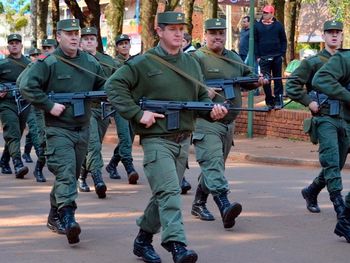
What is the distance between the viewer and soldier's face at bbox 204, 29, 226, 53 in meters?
8.81

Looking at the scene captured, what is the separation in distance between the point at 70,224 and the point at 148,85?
5.34 ft

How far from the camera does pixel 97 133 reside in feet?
36.5

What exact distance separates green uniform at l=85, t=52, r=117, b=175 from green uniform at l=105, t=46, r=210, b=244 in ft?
12.9

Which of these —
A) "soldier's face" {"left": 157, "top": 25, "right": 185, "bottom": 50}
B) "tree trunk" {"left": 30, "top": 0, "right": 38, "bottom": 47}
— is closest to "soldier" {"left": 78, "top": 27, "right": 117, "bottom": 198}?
"soldier's face" {"left": 157, "top": 25, "right": 185, "bottom": 50}

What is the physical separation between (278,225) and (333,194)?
2.32 feet

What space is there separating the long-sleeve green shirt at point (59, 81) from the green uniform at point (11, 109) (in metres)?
4.44

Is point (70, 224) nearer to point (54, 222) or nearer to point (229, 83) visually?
point (54, 222)

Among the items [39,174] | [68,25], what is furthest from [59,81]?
[39,174]

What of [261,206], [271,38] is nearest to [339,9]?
[271,38]

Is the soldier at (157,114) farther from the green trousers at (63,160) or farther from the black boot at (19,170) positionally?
the black boot at (19,170)

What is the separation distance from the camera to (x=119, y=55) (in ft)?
41.2

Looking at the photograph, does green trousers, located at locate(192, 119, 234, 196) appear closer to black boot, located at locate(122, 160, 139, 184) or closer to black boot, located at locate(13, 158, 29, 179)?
black boot, located at locate(122, 160, 139, 184)

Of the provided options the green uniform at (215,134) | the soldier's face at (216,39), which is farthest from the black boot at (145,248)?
the soldier's face at (216,39)

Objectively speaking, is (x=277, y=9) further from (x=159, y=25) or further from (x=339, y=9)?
(x=159, y=25)
